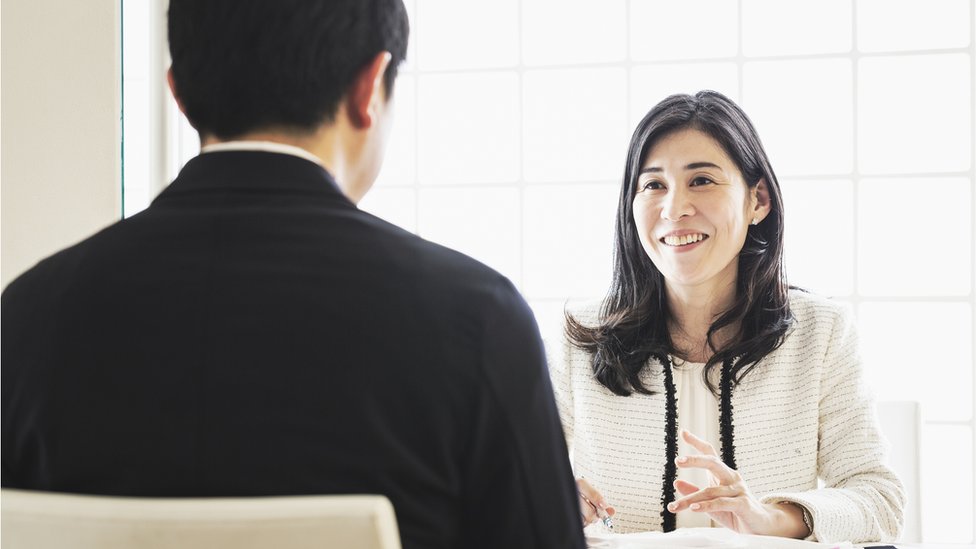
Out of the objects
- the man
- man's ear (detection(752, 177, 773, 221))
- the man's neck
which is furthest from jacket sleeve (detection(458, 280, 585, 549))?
man's ear (detection(752, 177, 773, 221))

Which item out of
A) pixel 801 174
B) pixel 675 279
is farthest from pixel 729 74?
pixel 675 279

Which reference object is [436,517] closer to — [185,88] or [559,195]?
[185,88]

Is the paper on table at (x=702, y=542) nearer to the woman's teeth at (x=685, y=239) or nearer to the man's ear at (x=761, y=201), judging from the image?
the woman's teeth at (x=685, y=239)

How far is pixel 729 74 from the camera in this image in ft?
9.59

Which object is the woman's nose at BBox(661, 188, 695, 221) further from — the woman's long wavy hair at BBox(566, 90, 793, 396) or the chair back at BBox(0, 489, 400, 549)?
the chair back at BBox(0, 489, 400, 549)

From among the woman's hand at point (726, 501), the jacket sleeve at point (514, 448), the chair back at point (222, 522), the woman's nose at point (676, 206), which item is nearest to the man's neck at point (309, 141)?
the jacket sleeve at point (514, 448)

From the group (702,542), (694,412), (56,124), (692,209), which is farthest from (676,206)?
(56,124)

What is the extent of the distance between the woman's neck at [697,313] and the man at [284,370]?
1322 millimetres

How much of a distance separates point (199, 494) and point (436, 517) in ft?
0.61

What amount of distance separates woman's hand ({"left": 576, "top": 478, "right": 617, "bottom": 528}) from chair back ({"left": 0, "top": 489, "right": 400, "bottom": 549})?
106cm

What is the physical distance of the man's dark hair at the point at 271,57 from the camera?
0.80m

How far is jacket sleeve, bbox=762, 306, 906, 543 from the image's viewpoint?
63.6 inches

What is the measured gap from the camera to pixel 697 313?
2.07 m

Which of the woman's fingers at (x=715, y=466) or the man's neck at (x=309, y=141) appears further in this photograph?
the woman's fingers at (x=715, y=466)
